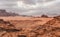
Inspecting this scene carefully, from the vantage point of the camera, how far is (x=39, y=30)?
736 cm

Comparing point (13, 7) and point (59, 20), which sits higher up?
point (13, 7)

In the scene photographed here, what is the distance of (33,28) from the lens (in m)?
7.25

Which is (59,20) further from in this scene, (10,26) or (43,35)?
(10,26)

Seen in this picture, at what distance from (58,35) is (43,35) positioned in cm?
55

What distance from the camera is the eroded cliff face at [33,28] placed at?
23.8ft

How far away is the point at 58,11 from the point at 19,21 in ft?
4.88

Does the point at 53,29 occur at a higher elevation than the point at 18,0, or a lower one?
lower

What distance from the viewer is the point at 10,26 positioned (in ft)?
24.7

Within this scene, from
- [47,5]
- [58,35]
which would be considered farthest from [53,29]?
[47,5]

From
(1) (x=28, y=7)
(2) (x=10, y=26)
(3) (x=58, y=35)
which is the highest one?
(1) (x=28, y=7)

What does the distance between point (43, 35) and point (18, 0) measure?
1.61 metres

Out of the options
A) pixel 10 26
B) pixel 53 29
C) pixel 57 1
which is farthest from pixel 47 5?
pixel 10 26

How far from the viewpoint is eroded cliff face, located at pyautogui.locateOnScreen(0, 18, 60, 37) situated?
7250 millimetres

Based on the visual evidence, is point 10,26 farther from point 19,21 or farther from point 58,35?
point 58,35
